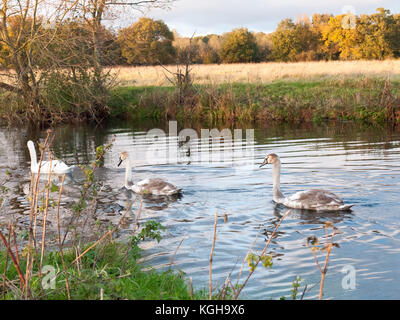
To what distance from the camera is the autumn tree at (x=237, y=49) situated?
60406 millimetres

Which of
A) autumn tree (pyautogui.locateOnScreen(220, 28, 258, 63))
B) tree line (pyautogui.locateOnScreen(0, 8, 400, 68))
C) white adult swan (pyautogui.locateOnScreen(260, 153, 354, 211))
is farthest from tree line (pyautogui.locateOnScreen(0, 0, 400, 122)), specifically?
autumn tree (pyautogui.locateOnScreen(220, 28, 258, 63))

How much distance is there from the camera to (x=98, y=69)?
21.9 meters

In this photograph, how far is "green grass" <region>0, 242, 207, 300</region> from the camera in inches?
161

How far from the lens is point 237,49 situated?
201 ft

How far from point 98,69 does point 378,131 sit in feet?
39.1

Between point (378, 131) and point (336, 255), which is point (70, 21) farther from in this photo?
point (336, 255)

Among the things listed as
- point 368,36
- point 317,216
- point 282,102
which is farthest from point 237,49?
point 317,216

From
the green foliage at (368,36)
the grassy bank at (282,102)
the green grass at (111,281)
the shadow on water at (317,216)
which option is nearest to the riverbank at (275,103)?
the grassy bank at (282,102)

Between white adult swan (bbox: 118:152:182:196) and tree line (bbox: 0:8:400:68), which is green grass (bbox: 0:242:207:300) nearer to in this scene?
white adult swan (bbox: 118:152:182:196)

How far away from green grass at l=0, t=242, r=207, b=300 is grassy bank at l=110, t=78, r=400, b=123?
17022 millimetres

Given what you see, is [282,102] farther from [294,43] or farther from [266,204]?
[294,43]

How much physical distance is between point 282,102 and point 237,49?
1552 inches

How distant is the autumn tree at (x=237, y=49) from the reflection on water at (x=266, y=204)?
43238 millimetres
